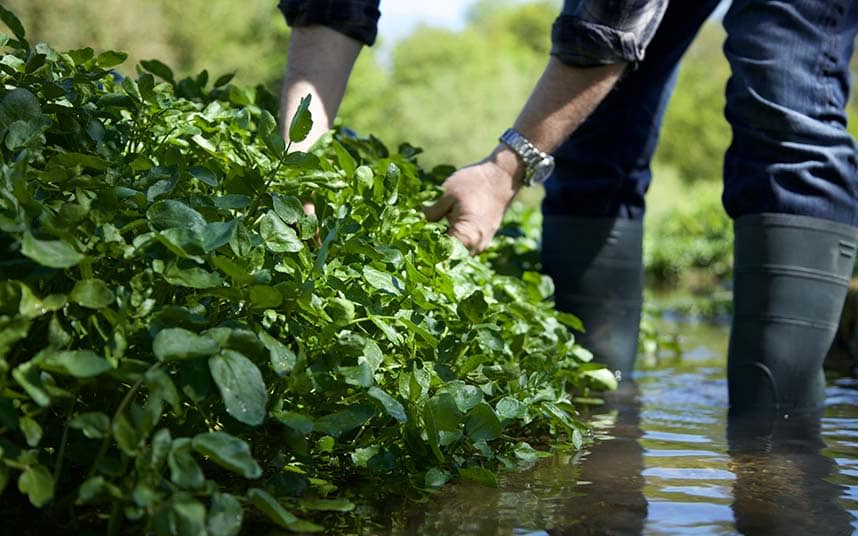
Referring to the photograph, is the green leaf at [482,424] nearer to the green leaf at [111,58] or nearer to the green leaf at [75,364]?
the green leaf at [75,364]

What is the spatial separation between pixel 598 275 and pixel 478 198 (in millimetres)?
1078

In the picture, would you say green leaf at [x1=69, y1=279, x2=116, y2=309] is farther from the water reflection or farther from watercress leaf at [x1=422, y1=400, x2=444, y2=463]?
the water reflection

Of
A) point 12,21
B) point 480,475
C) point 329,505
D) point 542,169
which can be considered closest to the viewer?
point 329,505

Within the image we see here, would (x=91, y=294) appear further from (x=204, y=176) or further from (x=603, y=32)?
(x=603, y=32)

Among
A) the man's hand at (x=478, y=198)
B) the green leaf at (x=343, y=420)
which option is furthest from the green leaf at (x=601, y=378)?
the green leaf at (x=343, y=420)

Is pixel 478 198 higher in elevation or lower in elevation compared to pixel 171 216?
higher

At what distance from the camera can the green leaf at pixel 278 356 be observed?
1.46 m

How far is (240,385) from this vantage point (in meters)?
1.36

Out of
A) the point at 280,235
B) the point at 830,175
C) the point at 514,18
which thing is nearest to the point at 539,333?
the point at 830,175

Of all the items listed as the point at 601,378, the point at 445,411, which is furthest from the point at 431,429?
the point at 601,378

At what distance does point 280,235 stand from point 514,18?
3095 inches

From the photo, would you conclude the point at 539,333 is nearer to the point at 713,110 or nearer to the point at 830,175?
the point at 830,175

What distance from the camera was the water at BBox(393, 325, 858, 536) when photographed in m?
1.60

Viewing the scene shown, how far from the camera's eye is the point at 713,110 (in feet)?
181
